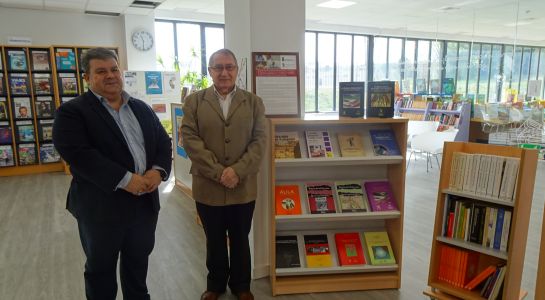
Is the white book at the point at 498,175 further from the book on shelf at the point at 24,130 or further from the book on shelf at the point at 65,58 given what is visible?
the book on shelf at the point at 24,130

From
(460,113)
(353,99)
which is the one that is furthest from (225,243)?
(460,113)

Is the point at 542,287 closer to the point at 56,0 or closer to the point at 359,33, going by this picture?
the point at 56,0

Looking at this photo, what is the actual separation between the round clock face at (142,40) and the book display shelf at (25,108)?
1743 mm

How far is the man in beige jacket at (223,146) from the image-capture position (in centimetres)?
227

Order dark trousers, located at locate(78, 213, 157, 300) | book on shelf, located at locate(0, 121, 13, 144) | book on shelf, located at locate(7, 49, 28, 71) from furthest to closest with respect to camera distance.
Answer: book on shelf, located at locate(0, 121, 13, 144)
book on shelf, located at locate(7, 49, 28, 71)
dark trousers, located at locate(78, 213, 157, 300)

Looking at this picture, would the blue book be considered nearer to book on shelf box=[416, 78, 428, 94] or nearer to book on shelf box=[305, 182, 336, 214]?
book on shelf box=[305, 182, 336, 214]

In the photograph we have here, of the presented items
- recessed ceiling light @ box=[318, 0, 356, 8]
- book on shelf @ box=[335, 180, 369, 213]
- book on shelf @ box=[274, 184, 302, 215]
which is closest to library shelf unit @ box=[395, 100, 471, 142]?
recessed ceiling light @ box=[318, 0, 356, 8]

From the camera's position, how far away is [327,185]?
9.32 feet

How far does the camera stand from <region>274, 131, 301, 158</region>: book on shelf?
2.68 metres

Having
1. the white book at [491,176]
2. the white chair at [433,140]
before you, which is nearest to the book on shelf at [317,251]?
the white book at [491,176]

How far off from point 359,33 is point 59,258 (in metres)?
10.8

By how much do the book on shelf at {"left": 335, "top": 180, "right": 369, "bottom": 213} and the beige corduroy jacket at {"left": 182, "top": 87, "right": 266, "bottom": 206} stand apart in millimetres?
763

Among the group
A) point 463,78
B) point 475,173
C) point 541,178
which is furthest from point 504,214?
point 463,78

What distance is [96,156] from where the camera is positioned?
177 centimetres
